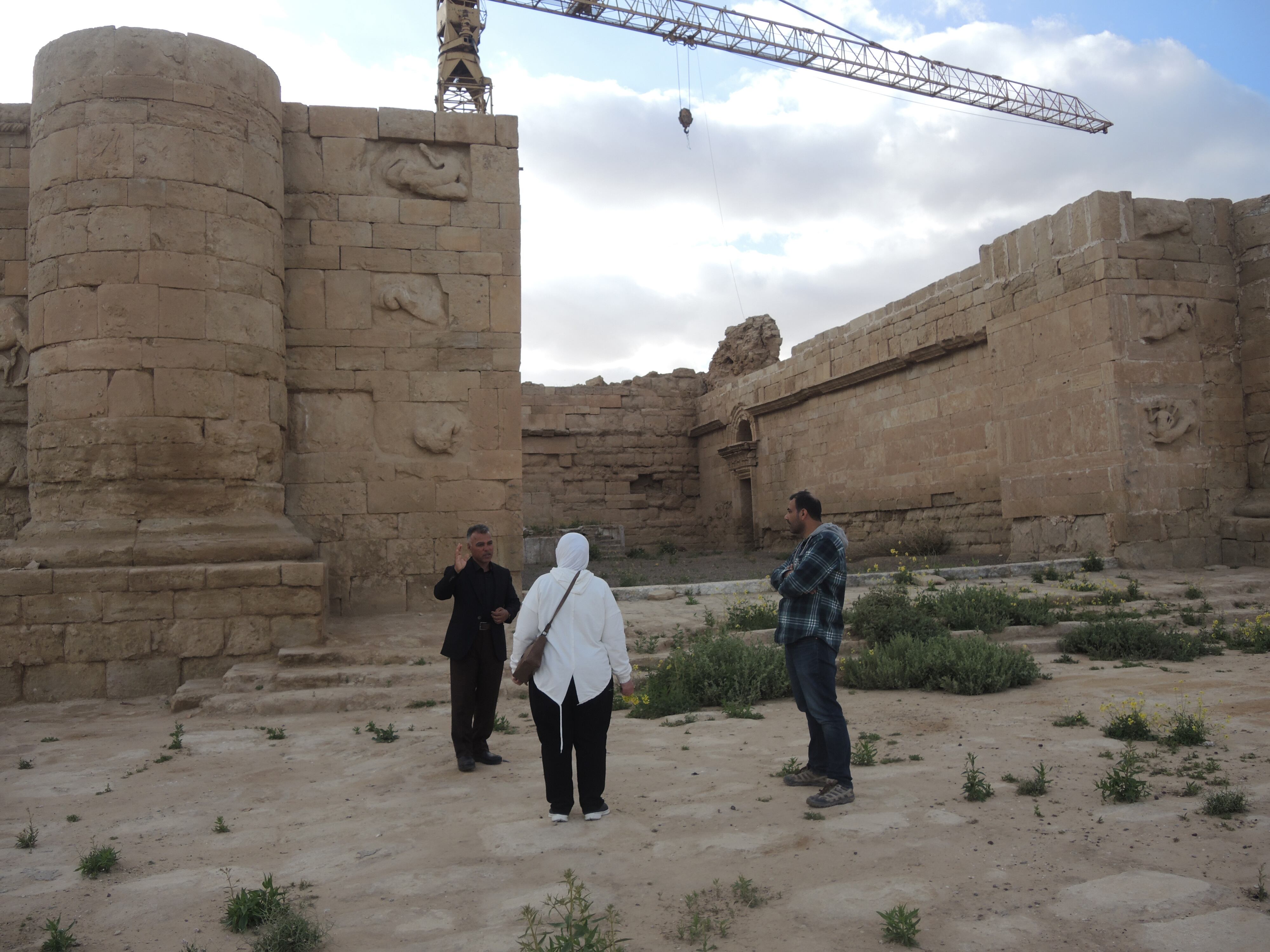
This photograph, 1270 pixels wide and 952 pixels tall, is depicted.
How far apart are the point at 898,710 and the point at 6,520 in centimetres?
820

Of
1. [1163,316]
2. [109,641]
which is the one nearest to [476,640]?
[109,641]

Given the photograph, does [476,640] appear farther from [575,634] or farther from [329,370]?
[329,370]

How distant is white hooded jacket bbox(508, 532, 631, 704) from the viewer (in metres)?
4.02

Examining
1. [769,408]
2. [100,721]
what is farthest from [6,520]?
[769,408]

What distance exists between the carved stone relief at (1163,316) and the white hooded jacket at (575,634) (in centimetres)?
918

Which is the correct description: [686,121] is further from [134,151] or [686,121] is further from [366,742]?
[366,742]

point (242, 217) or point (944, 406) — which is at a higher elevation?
point (242, 217)

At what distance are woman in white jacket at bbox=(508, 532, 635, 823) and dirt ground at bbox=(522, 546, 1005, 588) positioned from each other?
6.72m

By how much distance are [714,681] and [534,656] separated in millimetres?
2636

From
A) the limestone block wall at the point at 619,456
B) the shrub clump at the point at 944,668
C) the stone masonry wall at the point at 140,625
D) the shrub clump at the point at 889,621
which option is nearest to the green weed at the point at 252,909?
the shrub clump at the point at 944,668

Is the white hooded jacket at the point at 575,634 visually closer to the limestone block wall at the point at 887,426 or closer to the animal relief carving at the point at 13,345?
the animal relief carving at the point at 13,345

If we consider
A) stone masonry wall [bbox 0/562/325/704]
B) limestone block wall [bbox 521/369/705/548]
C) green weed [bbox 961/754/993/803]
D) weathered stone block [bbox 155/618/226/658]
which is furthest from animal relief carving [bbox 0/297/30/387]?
limestone block wall [bbox 521/369/705/548]

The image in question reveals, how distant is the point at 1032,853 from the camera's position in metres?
3.31

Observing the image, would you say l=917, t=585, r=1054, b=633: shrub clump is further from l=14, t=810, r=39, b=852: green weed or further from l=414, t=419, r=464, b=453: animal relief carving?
l=14, t=810, r=39, b=852: green weed
